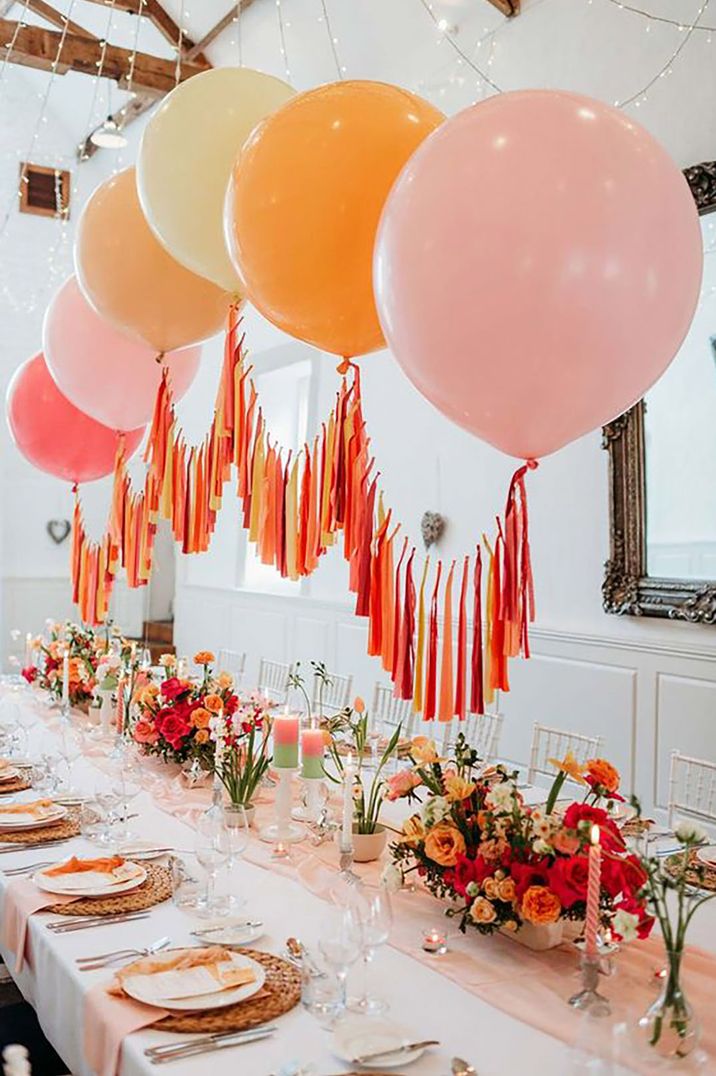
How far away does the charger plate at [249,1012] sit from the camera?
1585 mm

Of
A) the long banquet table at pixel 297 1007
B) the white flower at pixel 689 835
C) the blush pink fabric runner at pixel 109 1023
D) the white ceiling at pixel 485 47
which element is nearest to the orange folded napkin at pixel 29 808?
the long banquet table at pixel 297 1007

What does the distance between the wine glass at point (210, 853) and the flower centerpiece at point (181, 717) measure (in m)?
0.95

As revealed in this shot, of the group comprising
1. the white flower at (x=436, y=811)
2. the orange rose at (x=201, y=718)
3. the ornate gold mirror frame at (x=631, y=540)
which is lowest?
the white flower at (x=436, y=811)

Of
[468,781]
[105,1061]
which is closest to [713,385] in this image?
[468,781]

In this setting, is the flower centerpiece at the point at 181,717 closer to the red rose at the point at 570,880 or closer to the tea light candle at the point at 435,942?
the tea light candle at the point at 435,942

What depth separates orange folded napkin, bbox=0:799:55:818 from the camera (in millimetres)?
2688

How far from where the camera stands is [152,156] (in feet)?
9.30

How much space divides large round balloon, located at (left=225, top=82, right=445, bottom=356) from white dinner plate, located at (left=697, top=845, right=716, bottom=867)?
5.13 ft

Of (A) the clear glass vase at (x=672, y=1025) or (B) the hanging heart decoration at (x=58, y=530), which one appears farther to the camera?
(B) the hanging heart decoration at (x=58, y=530)

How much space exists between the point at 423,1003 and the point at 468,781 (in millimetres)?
504

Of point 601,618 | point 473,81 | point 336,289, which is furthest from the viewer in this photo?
point 473,81

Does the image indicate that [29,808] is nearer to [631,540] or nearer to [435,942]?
[435,942]

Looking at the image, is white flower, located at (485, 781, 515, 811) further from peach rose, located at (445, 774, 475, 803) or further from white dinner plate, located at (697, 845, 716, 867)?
white dinner plate, located at (697, 845, 716, 867)

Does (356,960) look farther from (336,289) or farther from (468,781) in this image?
(336,289)
